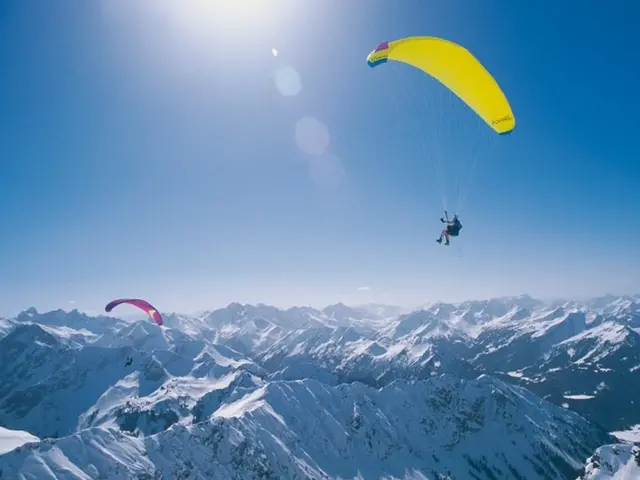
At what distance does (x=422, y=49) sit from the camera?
105 ft

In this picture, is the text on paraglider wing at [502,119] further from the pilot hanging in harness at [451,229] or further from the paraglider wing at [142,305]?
the paraglider wing at [142,305]

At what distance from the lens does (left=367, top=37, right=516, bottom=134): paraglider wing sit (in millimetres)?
31344

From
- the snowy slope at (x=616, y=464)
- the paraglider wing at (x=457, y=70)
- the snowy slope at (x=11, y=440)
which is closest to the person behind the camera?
the paraglider wing at (x=457, y=70)

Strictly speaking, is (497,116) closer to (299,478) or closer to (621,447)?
(621,447)

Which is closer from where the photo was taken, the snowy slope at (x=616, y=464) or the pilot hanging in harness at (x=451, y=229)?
the pilot hanging in harness at (x=451, y=229)

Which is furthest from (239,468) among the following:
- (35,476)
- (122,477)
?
(35,476)

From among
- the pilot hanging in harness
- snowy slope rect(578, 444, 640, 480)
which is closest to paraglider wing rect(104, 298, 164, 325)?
the pilot hanging in harness

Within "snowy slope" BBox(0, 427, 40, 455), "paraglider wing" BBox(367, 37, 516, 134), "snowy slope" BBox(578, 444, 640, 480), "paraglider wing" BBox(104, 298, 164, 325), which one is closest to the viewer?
"paraglider wing" BBox(367, 37, 516, 134)

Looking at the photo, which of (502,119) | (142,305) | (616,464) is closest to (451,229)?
(502,119)

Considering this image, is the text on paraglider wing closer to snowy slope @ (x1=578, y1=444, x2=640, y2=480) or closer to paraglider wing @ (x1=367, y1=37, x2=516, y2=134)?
paraglider wing @ (x1=367, y1=37, x2=516, y2=134)

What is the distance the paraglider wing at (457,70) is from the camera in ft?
103

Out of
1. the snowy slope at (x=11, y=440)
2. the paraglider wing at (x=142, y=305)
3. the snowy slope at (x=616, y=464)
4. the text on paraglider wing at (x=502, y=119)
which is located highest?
the text on paraglider wing at (x=502, y=119)

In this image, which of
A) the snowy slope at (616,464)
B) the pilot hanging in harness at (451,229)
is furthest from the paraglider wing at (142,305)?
the snowy slope at (616,464)

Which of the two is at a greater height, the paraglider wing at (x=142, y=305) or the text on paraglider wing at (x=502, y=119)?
the text on paraglider wing at (x=502, y=119)
